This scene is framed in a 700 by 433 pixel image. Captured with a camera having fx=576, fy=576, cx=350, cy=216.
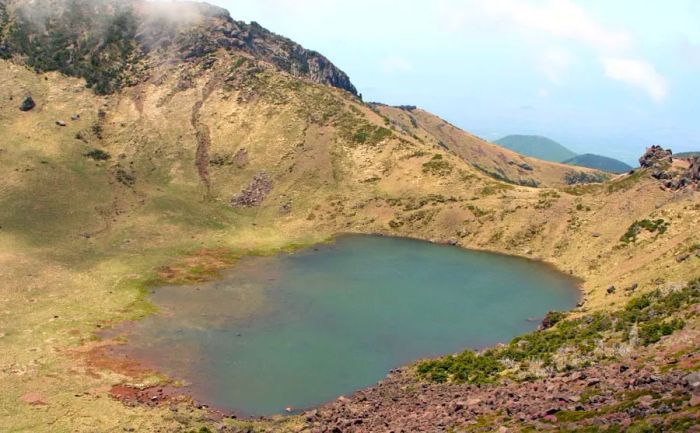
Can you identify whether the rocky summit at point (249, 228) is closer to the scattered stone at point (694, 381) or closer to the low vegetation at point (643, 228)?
the scattered stone at point (694, 381)

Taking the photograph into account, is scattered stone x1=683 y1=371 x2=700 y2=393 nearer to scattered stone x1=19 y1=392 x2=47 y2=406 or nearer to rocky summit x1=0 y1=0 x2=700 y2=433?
rocky summit x1=0 y1=0 x2=700 y2=433

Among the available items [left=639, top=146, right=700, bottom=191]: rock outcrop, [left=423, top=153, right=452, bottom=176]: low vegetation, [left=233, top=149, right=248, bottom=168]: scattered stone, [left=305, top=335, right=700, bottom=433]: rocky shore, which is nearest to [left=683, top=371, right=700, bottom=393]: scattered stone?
[left=305, top=335, right=700, bottom=433]: rocky shore

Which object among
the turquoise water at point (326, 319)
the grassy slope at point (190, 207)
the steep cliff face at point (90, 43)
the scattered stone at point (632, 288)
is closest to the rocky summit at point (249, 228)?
the grassy slope at point (190, 207)

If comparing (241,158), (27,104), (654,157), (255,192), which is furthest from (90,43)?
(654,157)

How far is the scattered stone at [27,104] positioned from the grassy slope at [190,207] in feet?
6.90

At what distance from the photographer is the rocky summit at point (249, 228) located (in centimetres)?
4975

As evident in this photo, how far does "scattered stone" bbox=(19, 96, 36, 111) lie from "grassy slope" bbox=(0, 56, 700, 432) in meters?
2.10

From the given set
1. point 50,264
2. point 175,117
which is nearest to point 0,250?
point 50,264

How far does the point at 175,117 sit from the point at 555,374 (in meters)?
146

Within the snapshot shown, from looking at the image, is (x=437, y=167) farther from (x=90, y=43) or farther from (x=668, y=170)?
(x=90, y=43)

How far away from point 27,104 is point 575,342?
154131mm

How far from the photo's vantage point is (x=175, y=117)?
560 ft

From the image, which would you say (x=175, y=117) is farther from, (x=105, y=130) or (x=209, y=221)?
(x=209, y=221)

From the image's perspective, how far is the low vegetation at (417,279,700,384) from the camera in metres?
51.9
